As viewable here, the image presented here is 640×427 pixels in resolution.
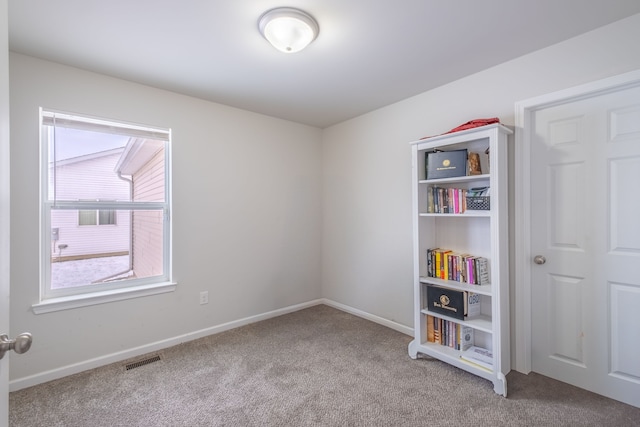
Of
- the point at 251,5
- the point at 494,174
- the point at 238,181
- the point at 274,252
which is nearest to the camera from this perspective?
the point at 251,5

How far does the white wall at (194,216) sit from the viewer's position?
2.10 metres

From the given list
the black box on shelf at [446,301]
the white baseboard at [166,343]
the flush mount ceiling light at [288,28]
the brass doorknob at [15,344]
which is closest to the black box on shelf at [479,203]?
the black box on shelf at [446,301]

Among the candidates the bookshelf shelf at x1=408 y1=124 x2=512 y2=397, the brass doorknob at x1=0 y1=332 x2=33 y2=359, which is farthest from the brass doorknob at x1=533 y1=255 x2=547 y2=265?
the brass doorknob at x1=0 y1=332 x2=33 y2=359

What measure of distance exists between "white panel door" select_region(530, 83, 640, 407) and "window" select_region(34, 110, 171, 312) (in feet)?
10.2

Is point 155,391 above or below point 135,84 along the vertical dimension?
below

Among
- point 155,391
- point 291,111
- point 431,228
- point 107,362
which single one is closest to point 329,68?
point 291,111

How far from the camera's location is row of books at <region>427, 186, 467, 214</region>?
2.31 meters

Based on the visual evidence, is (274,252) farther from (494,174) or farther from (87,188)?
(494,174)

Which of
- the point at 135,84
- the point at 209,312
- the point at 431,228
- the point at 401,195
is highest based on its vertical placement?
the point at 135,84

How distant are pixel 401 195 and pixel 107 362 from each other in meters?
2.96

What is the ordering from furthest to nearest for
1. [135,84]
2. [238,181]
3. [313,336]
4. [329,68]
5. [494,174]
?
1. [238,181]
2. [313,336]
3. [135,84]
4. [329,68]
5. [494,174]

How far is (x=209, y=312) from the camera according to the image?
2977 millimetres

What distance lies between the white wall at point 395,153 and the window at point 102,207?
192cm

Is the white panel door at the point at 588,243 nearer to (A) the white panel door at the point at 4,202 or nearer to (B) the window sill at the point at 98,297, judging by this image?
(A) the white panel door at the point at 4,202
